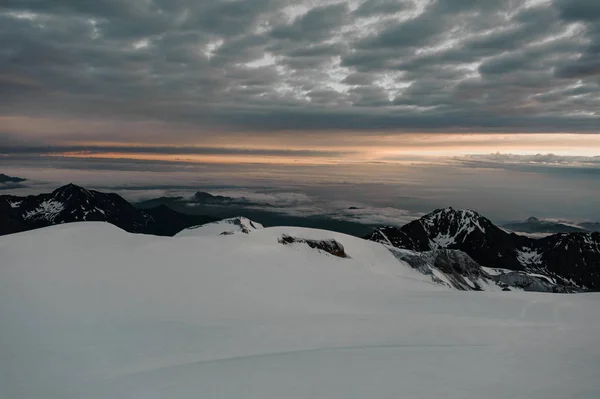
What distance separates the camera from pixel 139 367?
12.2 m

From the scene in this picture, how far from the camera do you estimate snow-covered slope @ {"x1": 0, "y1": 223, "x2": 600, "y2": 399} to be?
10172 mm

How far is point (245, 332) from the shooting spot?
51.4 ft

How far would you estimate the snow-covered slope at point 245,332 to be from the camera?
10.2 meters

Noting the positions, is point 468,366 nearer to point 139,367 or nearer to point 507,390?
point 507,390

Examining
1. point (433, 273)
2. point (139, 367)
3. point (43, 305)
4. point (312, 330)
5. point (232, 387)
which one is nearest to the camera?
point (232, 387)

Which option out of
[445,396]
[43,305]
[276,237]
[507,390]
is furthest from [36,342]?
[276,237]

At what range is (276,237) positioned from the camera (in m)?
63.0

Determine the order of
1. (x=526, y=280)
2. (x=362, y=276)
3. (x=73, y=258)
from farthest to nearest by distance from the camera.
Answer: (x=526, y=280), (x=362, y=276), (x=73, y=258)

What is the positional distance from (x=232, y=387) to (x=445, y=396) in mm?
4900

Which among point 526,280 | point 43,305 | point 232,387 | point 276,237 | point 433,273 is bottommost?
point 526,280

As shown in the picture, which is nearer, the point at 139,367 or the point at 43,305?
the point at 139,367

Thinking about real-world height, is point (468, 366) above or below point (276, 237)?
above

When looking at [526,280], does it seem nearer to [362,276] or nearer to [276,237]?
[276,237]

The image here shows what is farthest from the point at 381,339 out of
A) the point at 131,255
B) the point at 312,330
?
the point at 131,255
